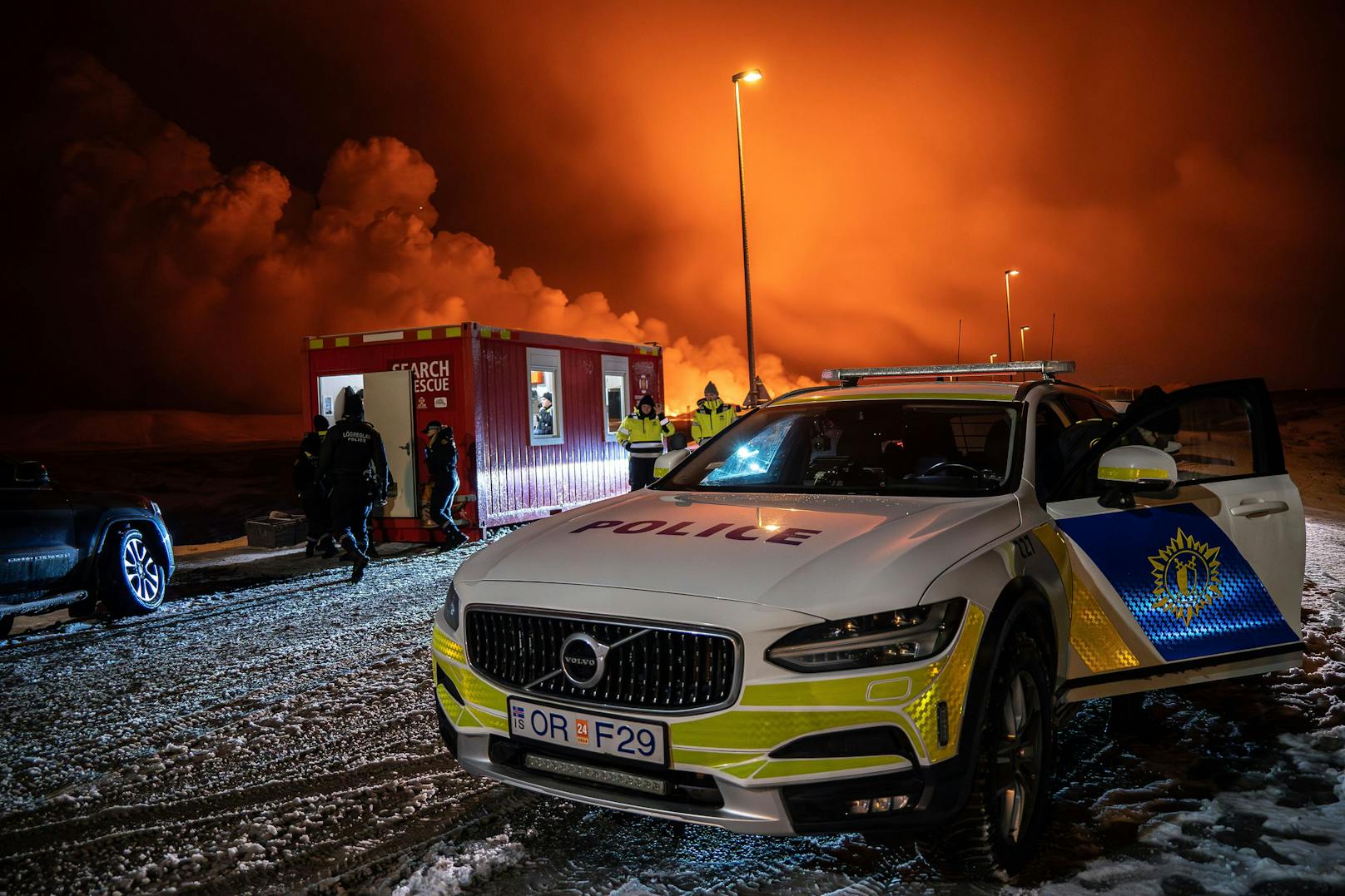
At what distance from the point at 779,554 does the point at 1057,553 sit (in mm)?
1210

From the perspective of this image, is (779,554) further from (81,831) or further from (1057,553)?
(81,831)

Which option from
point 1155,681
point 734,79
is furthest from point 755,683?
point 734,79

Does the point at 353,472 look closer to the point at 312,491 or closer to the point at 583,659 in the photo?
the point at 312,491

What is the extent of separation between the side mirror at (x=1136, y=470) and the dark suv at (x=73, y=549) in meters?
6.86

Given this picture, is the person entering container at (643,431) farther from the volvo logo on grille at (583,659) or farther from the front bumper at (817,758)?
the front bumper at (817,758)

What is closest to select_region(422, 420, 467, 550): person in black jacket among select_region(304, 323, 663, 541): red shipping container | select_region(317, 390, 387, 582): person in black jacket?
select_region(304, 323, 663, 541): red shipping container

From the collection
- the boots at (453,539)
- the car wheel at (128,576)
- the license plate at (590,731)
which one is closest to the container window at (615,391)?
the boots at (453,539)

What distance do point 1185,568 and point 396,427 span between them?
1030 cm

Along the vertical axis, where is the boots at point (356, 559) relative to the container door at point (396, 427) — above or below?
below

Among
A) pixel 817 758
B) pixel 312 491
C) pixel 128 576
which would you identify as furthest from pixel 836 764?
pixel 312 491

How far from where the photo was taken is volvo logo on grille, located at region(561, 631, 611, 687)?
9.09 ft

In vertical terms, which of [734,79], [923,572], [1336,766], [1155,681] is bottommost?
[1336,766]

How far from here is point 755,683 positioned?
2574 mm

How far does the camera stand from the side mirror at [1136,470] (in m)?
3.43
